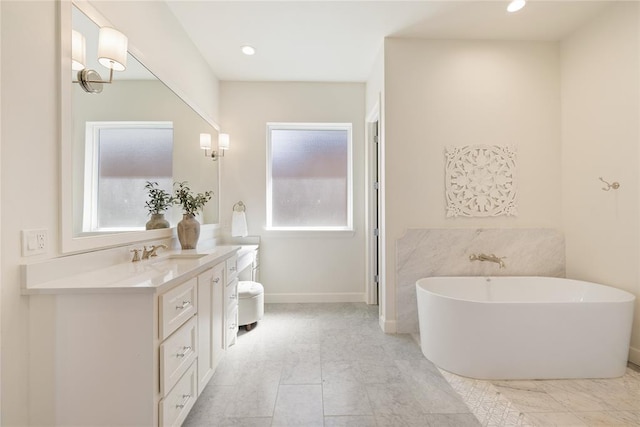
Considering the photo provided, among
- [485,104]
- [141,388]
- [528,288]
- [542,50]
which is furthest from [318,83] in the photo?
[141,388]

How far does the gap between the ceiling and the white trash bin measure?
2.43m

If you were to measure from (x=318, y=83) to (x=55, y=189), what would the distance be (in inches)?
118

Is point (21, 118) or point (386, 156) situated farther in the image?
point (386, 156)

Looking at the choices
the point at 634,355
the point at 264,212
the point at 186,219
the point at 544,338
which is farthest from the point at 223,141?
the point at 634,355

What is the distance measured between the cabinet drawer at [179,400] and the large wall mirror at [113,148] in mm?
825

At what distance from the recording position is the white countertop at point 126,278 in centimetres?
111

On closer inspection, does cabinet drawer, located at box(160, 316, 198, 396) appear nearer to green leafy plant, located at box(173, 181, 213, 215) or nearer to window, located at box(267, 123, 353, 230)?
green leafy plant, located at box(173, 181, 213, 215)

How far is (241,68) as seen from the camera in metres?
3.18

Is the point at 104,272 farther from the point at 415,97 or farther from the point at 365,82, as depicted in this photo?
the point at 365,82

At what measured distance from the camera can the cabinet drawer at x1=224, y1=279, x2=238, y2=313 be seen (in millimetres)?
2100

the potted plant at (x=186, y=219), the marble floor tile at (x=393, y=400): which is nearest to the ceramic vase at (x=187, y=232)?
the potted plant at (x=186, y=219)

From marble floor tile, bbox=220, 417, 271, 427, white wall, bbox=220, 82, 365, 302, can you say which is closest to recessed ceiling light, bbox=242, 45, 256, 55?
white wall, bbox=220, 82, 365, 302

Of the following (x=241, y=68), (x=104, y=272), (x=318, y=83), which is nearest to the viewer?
(x=104, y=272)

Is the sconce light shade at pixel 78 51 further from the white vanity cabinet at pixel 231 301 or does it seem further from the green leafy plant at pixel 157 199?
the white vanity cabinet at pixel 231 301
